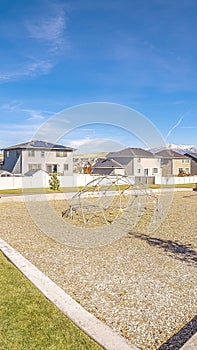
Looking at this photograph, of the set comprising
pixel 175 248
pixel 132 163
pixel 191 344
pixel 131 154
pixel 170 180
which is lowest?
pixel 175 248

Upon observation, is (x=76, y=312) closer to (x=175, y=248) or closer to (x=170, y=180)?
(x=175, y=248)

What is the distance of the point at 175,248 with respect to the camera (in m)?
6.71

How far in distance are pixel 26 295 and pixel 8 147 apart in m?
32.4

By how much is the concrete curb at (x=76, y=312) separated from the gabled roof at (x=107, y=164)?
32.4 meters

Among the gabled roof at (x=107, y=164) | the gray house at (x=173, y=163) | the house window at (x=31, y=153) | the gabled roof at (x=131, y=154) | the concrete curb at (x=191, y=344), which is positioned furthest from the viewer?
the gray house at (x=173, y=163)

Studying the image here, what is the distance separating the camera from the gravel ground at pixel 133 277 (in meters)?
3.25

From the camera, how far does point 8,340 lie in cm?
277

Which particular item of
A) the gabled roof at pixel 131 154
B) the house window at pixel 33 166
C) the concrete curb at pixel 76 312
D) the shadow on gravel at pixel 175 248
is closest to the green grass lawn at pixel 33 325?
the concrete curb at pixel 76 312

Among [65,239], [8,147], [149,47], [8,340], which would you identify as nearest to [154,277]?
[8,340]

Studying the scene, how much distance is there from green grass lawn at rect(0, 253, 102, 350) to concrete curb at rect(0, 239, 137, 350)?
74mm

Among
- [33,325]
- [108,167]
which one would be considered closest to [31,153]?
[108,167]

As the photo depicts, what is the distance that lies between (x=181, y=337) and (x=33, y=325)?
1542mm

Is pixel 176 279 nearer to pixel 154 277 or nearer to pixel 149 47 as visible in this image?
pixel 154 277

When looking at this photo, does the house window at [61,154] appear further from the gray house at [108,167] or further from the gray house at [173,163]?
the gray house at [173,163]
